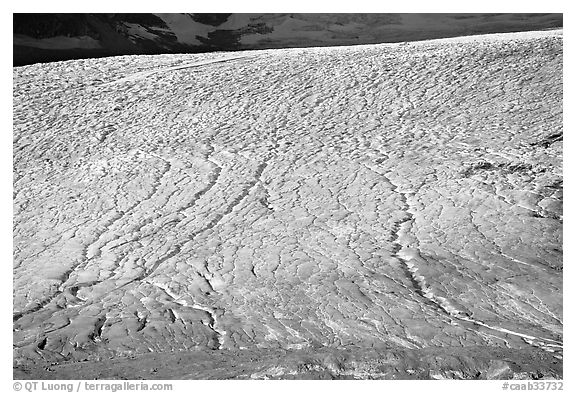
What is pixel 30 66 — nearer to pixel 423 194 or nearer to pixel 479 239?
pixel 423 194

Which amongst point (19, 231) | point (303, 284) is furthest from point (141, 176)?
point (303, 284)
